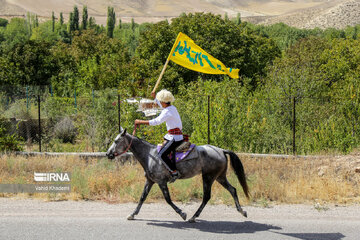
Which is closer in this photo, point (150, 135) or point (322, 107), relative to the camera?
point (150, 135)

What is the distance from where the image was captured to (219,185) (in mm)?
10438

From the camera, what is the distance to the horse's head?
7904 millimetres

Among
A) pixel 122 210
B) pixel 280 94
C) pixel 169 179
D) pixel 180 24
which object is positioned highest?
pixel 180 24

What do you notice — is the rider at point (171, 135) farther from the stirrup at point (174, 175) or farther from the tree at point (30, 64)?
the tree at point (30, 64)

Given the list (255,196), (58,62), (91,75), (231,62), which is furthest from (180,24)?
(255,196)

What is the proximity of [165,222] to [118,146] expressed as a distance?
1.59 m

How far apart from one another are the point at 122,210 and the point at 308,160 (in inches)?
229

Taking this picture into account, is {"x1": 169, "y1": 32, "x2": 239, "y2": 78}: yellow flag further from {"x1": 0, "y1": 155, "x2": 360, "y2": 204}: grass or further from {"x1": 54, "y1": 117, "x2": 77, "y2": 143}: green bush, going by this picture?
{"x1": 54, "y1": 117, "x2": 77, "y2": 143}: green bush

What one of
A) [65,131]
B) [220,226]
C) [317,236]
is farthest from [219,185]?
[65,131]

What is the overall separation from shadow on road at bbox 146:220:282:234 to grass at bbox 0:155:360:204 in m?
1.37

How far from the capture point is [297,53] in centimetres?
5366

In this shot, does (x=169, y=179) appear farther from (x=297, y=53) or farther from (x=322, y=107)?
(x=297, y=53)

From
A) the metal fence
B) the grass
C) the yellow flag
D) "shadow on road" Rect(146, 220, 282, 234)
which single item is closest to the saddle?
"shadow on road" Rect(146, 220, 282, 234)

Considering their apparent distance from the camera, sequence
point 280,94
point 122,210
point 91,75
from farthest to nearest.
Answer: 1. point 91,75
2. point 280,94
3. point 122,210
